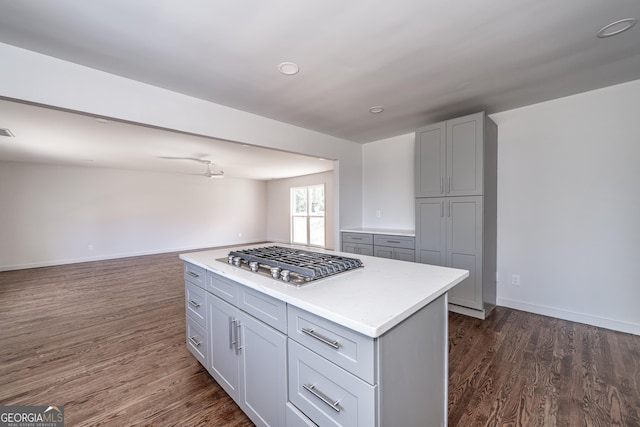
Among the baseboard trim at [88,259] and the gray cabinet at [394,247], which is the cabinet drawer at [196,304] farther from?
the baseboard trim at [88,259]

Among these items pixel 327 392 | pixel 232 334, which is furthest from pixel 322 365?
pixel 232 334

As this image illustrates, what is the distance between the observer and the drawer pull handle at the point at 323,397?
3.20 feet

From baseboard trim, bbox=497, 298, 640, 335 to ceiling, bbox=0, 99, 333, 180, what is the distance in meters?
4.23

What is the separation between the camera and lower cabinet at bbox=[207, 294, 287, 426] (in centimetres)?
126

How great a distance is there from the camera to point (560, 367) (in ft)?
6.56

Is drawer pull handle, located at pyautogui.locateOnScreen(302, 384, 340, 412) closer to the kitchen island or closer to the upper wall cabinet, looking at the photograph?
the kitchen island

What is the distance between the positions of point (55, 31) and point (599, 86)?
15.4 feet

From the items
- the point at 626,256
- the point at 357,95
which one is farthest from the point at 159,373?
the point at 626,256

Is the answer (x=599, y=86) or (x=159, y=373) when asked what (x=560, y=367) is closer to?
(x=599, y=86)

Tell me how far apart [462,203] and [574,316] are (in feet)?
5.55

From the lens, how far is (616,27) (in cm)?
169

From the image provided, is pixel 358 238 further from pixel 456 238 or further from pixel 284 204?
pixel 284 204

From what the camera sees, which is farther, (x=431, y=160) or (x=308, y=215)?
(x=308, y=215)

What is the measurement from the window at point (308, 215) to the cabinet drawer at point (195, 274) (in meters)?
5.75
